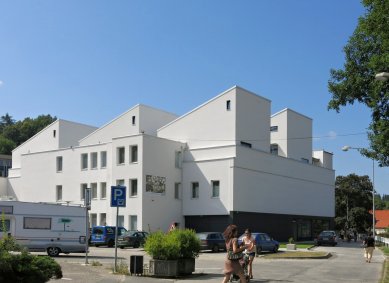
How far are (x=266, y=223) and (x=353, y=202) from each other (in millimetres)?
44719

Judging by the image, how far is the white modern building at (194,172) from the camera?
51.9m

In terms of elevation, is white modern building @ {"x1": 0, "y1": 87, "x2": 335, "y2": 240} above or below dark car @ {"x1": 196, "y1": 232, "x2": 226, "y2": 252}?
above

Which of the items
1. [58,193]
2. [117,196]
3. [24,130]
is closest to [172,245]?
[117,196]

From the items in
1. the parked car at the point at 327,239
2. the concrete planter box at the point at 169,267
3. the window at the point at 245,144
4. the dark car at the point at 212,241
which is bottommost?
the parked car at the point at 327,239

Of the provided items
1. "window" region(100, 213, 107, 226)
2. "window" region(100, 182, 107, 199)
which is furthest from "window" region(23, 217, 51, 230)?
"window" region(100, 182, 107, 199)

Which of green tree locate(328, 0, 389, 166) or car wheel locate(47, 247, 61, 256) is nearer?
green tree locate(328, 0, 389, 166)

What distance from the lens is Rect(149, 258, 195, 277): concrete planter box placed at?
724 inches

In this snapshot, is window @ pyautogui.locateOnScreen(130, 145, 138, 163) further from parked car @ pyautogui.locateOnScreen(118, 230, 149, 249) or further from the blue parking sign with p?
the blue parking sign with p

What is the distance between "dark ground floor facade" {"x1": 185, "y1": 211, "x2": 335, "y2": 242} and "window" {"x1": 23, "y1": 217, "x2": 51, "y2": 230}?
2486 centimetres

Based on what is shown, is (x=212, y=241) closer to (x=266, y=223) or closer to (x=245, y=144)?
(x=266, y=223)

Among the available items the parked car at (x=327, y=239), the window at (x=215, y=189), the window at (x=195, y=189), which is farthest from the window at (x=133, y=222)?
the parked car at (x=327, y=239)

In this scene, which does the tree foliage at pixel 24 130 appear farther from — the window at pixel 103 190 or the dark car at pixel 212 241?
the dark car at pixel 212 241

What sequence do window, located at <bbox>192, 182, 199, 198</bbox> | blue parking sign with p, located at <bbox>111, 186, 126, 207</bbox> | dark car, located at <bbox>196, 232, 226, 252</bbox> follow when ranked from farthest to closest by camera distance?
1. window, located at <bbox>192, 182, 199, 198</bbox>
2. dark car, located at <bbox>196, 232, 226, 252</bbox>
3. blue parking sign with p, located at <bbox>111, 186, 126, 207</bbox>

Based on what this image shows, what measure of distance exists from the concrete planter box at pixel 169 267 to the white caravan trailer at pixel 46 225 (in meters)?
11.0
